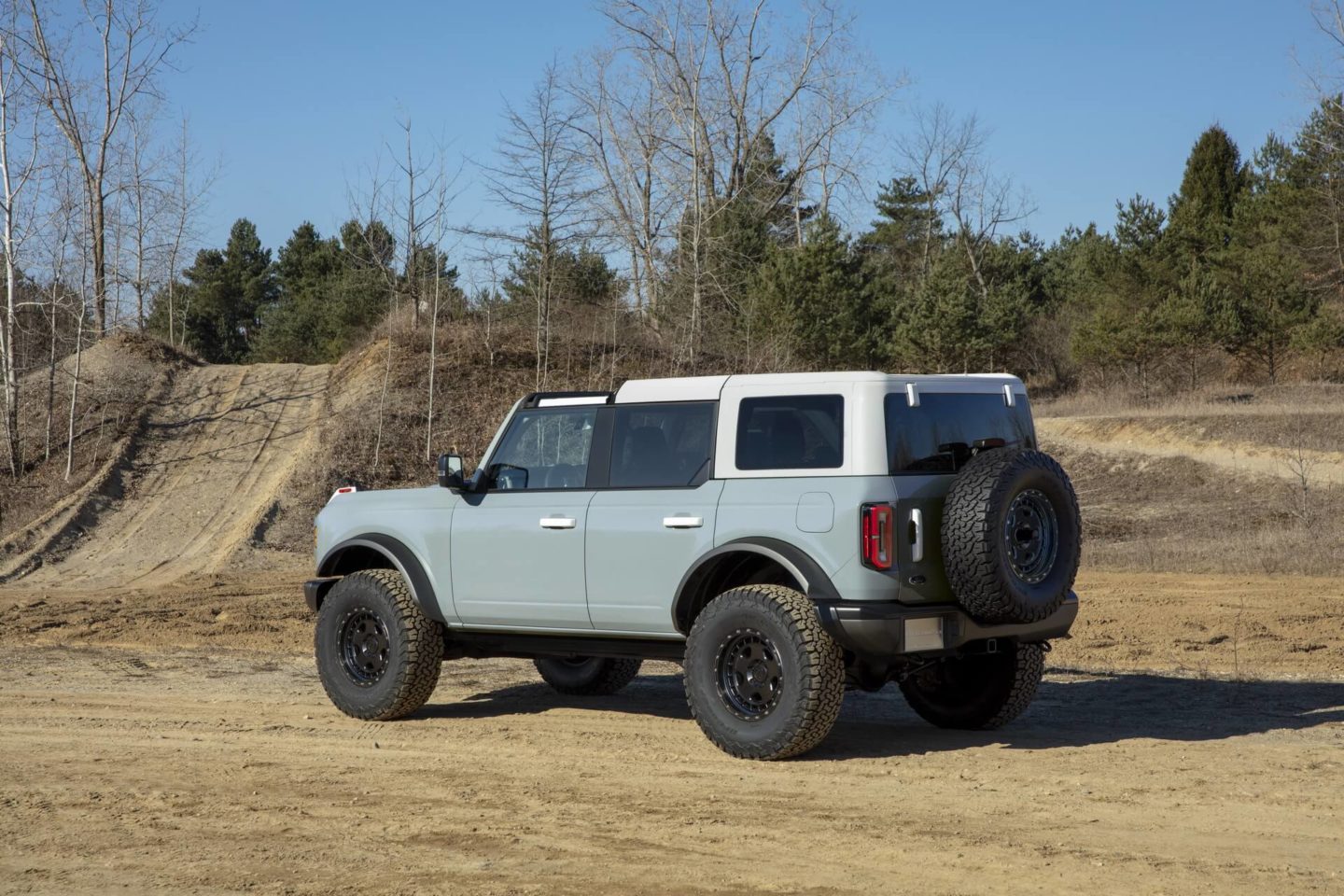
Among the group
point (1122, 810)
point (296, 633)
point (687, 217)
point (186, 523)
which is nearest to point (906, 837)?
point (1122, 810)

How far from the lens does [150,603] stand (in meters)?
17.6

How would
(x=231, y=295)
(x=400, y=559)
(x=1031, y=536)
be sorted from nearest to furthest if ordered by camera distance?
(x=1031, y=536)
(x=400, y=559)
(x=231, y=295)

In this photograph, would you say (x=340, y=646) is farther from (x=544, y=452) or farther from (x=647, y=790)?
(x=647, y=790)

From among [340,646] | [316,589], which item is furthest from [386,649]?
[316,589]

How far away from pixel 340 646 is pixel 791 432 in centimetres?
380

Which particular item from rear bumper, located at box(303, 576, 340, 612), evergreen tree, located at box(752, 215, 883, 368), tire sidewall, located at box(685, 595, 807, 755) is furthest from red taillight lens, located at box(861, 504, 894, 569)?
evergreen tree, located at box(752, 215, 883, 368)

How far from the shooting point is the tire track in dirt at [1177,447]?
30500 mm

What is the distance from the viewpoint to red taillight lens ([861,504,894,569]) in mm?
7441

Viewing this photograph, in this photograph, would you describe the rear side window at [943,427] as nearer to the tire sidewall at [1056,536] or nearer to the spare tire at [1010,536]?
the spare tire at [1010,536]

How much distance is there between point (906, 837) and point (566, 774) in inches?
87.0

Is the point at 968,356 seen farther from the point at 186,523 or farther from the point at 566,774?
the point at 566,774

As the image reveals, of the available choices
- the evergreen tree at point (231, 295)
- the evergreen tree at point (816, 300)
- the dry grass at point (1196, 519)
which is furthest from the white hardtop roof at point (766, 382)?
the evergreen tree at point (231, 295)

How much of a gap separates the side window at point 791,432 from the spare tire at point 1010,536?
0.74m

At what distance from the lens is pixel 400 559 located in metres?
9.53
